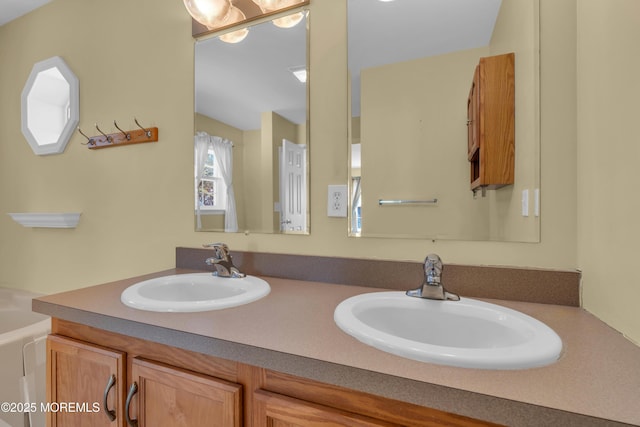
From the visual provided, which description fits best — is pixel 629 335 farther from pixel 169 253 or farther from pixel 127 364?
pixel 169 253

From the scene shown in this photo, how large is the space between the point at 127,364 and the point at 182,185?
0.88m

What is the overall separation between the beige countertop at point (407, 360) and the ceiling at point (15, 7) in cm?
213

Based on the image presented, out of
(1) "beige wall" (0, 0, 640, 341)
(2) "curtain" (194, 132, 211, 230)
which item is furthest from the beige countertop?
(2) "curtain" (194, 132, 211, 230)

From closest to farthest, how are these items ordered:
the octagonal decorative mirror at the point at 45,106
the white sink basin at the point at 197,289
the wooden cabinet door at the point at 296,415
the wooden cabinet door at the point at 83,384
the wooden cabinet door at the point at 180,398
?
the wooden cabinet door at the point at 296,415, the wooden cabinet door at the point at 180,398, the wooden cabinet door at the point at 83,384, the white sink basin at the point at 197,289, the octagonal decorative mirror at the point at 45,106

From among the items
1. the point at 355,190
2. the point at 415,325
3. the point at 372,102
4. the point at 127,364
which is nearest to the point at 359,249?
the point at 355,190

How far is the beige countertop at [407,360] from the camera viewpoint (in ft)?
1.48

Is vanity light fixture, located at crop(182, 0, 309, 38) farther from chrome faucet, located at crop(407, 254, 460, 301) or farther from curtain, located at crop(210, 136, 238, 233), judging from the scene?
chrome faucet, located at crop(407, 254, 460, 301)

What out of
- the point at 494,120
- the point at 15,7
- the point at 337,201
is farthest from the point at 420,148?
the point at 15,7

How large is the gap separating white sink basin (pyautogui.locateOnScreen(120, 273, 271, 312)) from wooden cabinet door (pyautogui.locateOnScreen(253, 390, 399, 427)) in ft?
1.02

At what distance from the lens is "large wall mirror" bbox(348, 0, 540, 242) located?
0.99 m

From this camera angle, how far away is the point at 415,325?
2.94ft

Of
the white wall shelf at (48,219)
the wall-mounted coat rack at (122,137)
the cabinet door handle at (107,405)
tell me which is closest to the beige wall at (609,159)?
the cabinet door handle at (107,405)

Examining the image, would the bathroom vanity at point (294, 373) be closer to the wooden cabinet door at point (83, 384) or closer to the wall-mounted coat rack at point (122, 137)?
the wooden cabinet door at point (83, 384)

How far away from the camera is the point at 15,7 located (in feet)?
6.61
